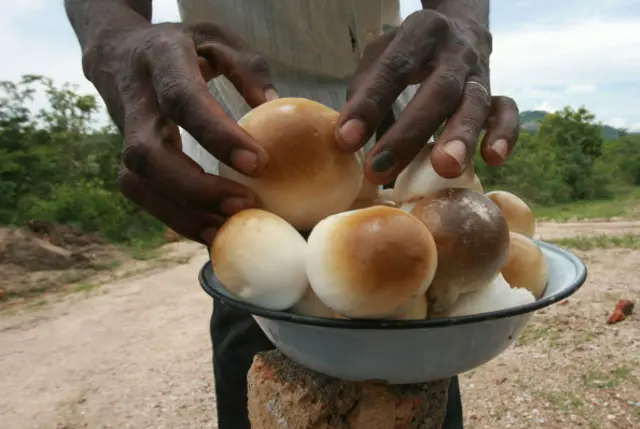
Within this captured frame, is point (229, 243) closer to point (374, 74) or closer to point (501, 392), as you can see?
point (374, 74)

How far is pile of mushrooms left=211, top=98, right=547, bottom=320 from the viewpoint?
681 millimetres

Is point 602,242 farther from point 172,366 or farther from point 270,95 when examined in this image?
point 270,95

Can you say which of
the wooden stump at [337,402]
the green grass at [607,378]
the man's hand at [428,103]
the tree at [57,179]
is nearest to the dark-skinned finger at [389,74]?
the man's hand at [428,103]

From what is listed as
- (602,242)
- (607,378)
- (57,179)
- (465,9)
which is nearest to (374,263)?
(465,9)

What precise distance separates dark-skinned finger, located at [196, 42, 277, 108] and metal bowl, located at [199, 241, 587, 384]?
0.95 ft

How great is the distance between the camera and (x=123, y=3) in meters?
1.12

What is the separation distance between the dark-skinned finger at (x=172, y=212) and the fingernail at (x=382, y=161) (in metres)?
0.21

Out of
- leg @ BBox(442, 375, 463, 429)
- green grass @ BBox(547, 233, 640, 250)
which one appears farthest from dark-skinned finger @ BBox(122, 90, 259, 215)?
green grass @ BBox(547, 233, 640, 250)

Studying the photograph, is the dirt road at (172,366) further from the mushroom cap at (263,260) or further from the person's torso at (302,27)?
the mushroom cap at (263,260)

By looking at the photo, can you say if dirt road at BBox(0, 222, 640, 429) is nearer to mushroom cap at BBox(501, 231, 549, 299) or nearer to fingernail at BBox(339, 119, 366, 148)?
mushroom cap at BBox(501, 231, 549, 299)

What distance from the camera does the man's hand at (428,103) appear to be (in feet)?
2.51

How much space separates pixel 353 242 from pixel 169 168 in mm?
278

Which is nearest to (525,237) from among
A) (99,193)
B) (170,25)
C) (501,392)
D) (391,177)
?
→ (391,177)

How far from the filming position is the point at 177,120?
809 mm
